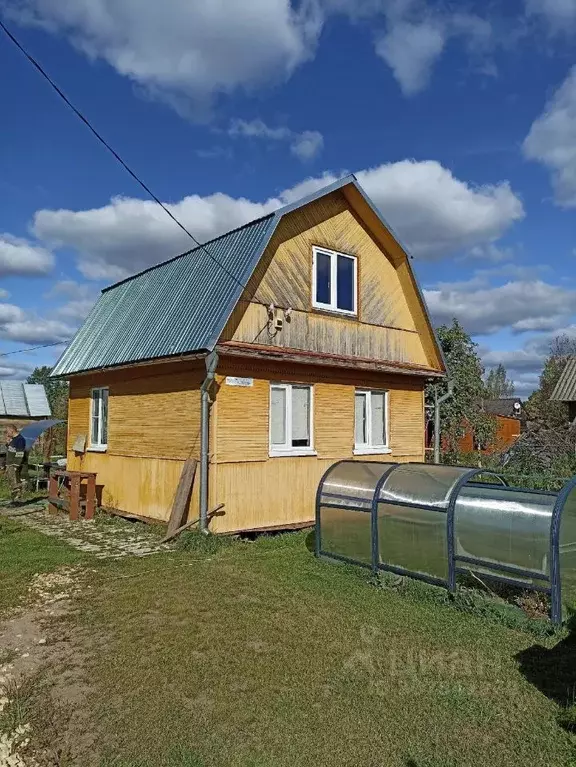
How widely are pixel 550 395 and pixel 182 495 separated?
26.4 m

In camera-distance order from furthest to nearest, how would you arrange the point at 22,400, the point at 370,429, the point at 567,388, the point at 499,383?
1. the point at 499,383
2. the point at 22,400
3. the point at 567,388
4. the point at 370,429

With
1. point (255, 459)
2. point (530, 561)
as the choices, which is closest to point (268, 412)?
point (255, 459)

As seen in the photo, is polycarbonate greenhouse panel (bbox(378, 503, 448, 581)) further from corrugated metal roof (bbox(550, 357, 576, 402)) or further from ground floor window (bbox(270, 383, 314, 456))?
corrugated metal roof (bbox(550, 357, 576, 402))

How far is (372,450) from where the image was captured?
13.6 meters

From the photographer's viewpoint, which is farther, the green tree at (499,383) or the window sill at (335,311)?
the green tree at (499,383)

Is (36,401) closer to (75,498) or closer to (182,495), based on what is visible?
(75,498)

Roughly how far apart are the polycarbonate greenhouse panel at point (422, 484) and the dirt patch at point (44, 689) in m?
4.19

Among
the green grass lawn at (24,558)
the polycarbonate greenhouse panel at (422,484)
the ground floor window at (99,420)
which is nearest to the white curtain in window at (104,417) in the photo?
the ground floor window at (99,420)

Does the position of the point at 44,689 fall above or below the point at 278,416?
below

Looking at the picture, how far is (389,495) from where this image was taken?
8117mm

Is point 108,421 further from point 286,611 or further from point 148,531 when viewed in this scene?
point 286,611

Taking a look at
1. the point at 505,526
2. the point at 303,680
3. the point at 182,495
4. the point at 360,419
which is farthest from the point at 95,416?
the point at 303,680

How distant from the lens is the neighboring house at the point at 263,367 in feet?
36.1

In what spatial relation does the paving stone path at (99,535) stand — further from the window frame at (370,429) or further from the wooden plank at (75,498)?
the window frame at (370,429)
